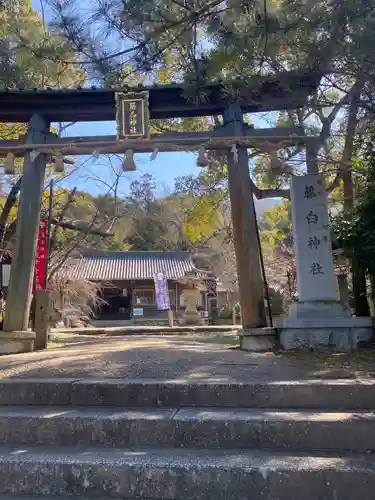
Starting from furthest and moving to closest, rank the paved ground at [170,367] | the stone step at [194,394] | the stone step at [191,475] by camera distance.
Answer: the paved ground at [170,367], the stone step at [194,394], the stone step at [191,475]

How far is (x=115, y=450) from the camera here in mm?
3055

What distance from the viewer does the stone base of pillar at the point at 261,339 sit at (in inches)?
255

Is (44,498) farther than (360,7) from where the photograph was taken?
No

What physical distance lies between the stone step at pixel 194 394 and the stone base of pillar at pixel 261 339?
261cm

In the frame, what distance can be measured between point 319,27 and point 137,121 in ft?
13.2

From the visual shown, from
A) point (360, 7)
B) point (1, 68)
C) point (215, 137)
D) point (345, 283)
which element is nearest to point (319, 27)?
point (360, 7)

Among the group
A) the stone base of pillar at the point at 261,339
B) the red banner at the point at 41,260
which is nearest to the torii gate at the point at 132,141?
the stone base of pillar at the point at 261,339

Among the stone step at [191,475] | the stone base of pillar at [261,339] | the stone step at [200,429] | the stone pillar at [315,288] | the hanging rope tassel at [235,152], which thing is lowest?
the stone step at [191,475]

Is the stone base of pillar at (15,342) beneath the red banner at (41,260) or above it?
beneath

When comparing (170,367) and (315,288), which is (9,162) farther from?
(315,288)

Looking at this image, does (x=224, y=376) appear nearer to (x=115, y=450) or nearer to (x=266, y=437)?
(x=266, y=437)

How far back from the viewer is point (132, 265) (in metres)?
29.2

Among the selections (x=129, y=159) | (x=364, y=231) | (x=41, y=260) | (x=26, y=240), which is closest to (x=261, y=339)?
(x=364, y=231)

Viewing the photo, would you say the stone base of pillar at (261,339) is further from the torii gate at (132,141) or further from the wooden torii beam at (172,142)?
the wooden torii beam at (172,142)
